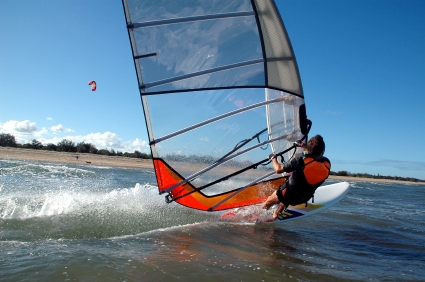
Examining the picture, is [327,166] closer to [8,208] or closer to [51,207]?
[51,207]

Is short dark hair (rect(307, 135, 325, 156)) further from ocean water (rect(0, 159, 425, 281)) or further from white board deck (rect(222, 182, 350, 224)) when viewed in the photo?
white board deck (rect(222, 182, 350, 224))

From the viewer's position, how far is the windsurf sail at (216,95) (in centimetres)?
368

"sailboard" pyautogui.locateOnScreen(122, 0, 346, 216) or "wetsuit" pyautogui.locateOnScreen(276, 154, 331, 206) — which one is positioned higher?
"sailboard" pyautogui.locateOnScreen(122, 0, 346, 216)

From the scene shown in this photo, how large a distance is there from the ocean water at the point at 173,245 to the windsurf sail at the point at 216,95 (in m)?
0.65

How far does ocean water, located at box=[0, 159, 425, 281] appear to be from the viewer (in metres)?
2.46

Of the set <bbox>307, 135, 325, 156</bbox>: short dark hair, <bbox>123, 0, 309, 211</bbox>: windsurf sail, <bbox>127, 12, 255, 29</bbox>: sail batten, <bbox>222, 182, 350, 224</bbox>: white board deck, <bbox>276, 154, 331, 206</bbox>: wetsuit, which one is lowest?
<bbox>222, 182, 350, 224</bbox>: white board deck

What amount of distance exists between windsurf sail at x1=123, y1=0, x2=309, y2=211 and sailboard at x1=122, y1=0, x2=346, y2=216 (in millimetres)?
11

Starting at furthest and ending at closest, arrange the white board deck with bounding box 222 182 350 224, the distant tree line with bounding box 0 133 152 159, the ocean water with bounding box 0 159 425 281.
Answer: the distant tree line with bounding box 0 133 152 159 < the white board deck with bounding box 222 182 350 224 < the ocean water with bounding box 0 159 425 281

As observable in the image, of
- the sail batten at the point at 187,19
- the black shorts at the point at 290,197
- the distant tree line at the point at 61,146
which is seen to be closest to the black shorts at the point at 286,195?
the black shorts at the point at 290,197

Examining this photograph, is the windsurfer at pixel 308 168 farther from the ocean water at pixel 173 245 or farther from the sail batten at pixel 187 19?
the sail batten at pixel 187 19

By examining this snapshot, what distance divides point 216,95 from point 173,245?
1.96 m

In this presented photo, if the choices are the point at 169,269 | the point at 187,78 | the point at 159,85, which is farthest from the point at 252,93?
the point at 169,269

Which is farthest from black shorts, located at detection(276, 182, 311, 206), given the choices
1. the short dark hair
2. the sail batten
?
the sail batten

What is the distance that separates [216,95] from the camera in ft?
13.7
